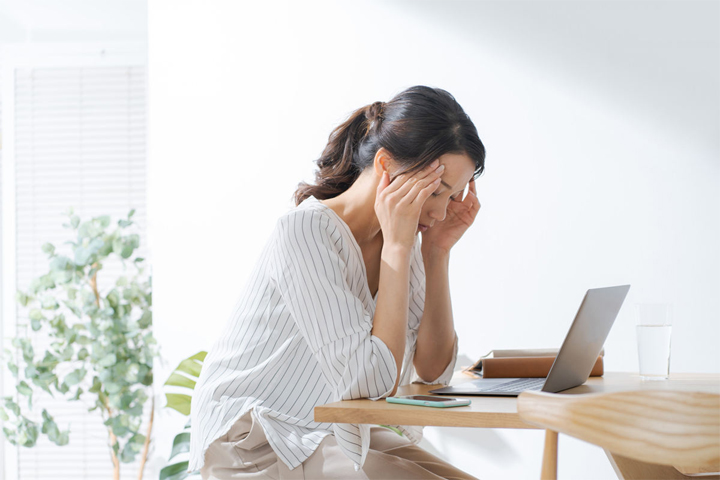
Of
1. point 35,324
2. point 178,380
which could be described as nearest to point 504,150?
point 178,380

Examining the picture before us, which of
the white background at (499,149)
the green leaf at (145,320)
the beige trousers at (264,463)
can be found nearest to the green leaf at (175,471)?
the white background at (499,149)

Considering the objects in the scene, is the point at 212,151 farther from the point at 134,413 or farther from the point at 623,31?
the point at 623,31

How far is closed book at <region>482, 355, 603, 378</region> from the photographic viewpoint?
3.87 feet

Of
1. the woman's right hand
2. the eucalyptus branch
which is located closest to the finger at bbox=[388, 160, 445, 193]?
the woman's right hand

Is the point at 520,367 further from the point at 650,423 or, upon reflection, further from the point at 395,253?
the point at 650,423

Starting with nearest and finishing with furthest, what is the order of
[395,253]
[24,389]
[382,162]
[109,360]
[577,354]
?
[577,354] < [395,253] < [382,162] < [109,360] < [24,389]

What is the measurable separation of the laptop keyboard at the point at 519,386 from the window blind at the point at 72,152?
2.06 m

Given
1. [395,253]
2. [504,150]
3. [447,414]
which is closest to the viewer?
[447,414]

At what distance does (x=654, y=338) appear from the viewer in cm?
108

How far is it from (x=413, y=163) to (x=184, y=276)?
1313 millimetres

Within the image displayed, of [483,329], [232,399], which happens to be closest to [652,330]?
[232,399]

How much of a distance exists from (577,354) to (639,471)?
20cm

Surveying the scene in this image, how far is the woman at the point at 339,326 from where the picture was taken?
0.94m

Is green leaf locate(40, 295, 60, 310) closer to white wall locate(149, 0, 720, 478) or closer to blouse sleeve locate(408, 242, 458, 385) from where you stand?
white wall locate(149, 0, 720, 478)
